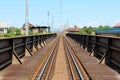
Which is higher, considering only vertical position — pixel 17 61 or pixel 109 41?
pixel 109 41

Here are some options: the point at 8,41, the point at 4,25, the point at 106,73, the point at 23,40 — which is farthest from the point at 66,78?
the point at 4,25

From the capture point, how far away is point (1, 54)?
13.5 metres

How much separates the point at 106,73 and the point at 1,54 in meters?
5.33

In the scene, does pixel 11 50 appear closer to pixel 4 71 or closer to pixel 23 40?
pixel 4 71


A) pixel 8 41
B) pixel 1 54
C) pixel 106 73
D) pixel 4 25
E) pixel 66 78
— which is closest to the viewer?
pixel 66 78

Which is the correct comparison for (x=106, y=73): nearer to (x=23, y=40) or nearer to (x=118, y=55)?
(x=118, y=55)

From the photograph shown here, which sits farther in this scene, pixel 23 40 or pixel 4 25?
pixel 4 25

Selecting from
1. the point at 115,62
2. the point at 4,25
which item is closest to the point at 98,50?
the point at 115,62

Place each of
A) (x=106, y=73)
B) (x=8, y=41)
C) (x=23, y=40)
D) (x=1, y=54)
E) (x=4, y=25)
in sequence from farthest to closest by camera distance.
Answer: (x=4, y=25) < (x=23, y=40) < (x=8, y=41) < (x=1, y=54) < (x=106, y=73)

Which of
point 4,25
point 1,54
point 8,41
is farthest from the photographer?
point 4,25

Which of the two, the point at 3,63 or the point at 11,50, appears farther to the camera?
the point at 11,50

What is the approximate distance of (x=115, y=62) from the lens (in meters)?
14.2

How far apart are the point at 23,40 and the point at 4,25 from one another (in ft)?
408

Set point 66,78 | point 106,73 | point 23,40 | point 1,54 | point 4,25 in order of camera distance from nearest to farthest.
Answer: point 66,78 → point 106,73 → point 1,54 → point 23,40 → point 4,25
